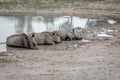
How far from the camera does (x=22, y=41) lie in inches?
659

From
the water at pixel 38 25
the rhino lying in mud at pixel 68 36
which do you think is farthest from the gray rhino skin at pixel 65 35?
the water at pixel 38 25

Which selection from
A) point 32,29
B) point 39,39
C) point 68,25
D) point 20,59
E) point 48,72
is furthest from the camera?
point 68,25

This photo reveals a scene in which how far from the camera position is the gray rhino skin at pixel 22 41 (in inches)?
651

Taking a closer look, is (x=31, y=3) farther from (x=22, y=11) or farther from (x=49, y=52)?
(x=49, y=52)

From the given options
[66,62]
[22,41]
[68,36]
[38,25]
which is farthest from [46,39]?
[38,25]

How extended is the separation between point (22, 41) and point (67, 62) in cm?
442

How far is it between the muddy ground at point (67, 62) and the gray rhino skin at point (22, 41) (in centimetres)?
43

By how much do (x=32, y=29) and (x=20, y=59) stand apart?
9.19 meters

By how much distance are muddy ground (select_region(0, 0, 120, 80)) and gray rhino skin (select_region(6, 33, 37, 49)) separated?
429 mm

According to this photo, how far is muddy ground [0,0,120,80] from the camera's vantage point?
→ 34.2 ft

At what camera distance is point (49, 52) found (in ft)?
49.9

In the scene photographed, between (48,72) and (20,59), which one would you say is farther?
(20,59)

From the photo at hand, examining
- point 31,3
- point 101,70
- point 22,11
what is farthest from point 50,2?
point 101,70

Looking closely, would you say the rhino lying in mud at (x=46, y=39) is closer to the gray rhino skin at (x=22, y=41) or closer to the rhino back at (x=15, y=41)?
the gray rhino skin at (x=22, y=41)
